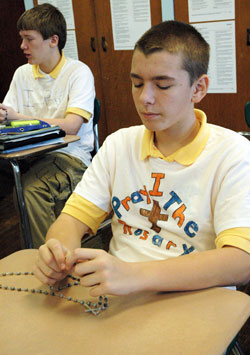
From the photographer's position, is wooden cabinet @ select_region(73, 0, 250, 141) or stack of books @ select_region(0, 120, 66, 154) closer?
stack of books @ select_region(0, 120, 66, 154)

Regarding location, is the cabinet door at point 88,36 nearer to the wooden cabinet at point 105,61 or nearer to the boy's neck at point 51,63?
the wooden cabinet at point 105,61

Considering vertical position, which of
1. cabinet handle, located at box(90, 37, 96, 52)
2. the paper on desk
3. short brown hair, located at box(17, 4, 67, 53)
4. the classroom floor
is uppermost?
short brown hair, located at box(17, 4, 67, 53)

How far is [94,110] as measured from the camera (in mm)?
2623

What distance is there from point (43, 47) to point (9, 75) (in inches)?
101

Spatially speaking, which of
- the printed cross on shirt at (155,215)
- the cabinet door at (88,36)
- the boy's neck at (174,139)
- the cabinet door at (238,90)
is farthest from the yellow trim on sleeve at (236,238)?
the cabinet door at (88,36)

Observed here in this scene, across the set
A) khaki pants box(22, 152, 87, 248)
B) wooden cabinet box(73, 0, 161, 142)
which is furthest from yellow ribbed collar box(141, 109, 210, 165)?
wooden cabinet box(73, 0, 161, 142)

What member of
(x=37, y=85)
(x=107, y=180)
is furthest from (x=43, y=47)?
(x=107, y=180)

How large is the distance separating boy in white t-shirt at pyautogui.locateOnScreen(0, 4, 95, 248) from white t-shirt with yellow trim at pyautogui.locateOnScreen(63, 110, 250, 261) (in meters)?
1.00

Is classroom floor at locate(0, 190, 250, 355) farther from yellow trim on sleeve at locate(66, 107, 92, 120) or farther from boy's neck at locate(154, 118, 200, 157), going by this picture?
boy's neck at locate(154, 118, 200, 157)

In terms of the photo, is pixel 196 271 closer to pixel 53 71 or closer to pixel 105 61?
pixel 53 71

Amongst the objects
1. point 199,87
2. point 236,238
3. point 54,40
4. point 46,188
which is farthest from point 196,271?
point 54,40

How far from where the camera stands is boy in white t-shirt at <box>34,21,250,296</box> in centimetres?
95

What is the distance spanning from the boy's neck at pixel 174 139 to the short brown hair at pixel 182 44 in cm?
13

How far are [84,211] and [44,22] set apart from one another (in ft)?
5.51
